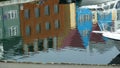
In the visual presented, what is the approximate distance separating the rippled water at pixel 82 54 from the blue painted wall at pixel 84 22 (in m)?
0.15

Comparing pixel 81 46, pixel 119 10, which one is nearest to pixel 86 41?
pixel 81 46

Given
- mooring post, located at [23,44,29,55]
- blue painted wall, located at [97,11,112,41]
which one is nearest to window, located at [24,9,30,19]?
mooring post, located at [23,44,29,55]

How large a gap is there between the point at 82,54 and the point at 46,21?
0.80m

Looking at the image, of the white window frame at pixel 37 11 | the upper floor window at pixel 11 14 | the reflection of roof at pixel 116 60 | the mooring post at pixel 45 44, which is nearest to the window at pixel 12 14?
the upper floor window at pixel 11 14

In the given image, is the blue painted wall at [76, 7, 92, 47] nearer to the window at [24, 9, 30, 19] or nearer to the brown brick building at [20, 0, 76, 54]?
the brown brick building at [20, 0, 76, 54]

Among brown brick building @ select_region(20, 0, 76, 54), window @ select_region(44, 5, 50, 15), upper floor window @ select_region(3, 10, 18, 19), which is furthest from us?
upper floor window @ select_region(3, 10, 18, 19)

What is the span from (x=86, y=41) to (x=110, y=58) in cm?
48

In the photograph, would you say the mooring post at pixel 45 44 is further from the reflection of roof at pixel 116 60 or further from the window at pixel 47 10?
the reflection of roof at pixel 116 60

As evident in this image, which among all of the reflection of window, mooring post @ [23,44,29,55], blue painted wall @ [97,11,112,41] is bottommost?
mooring post @ [23,44,29,55]

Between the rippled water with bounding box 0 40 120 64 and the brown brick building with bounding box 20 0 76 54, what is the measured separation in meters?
0.15

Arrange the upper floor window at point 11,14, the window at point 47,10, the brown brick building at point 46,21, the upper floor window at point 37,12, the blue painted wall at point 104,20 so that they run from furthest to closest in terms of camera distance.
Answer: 1. the upper floor window at point 11,14
2. the upper floor window at point 37,12
3. the window at point 47,10
4. the brown brick building at point 46,21
5. the blue painted wall at point 104,20

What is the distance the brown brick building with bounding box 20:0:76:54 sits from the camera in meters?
8.20

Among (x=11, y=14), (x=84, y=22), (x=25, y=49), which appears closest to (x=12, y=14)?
(x=11, y=14)

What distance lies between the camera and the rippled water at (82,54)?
8047 millimetres
